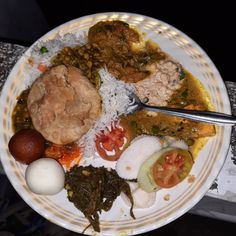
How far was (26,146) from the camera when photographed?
435 centimetres

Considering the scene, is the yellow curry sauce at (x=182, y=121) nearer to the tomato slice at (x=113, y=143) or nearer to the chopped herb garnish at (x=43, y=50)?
the tomato slice at (x=113, y=143)

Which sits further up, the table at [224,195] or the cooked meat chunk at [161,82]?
the cooked meat chunk at [161,82]

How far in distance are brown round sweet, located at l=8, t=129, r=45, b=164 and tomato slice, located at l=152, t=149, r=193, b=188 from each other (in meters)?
1.10

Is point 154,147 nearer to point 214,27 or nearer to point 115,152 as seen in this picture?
point 115,152

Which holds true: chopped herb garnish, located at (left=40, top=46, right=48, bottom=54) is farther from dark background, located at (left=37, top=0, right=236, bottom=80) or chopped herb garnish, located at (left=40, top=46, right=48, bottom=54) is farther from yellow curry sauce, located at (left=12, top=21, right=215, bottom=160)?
dark background, located at (left=37, top=0, right=236, bottom=80)

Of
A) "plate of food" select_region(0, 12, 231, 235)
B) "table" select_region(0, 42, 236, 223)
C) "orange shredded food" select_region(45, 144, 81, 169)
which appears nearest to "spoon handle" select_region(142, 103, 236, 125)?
"plate of food" select_region(0, 12, 231, 235)

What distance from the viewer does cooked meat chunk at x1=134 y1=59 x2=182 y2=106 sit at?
4.63 m

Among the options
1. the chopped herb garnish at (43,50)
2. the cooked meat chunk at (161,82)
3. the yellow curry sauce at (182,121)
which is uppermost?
the chopped herb garnish at (43,50)

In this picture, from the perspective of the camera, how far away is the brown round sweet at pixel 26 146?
14.3ft

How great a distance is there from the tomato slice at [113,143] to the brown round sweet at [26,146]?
57cm

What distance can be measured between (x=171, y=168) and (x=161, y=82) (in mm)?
921

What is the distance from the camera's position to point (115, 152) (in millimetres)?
4535

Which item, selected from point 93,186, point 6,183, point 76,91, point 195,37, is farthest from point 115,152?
point 195,37

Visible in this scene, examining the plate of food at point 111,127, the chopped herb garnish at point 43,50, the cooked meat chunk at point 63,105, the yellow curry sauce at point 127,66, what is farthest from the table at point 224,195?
the chopped herb garnish at point 43,50
